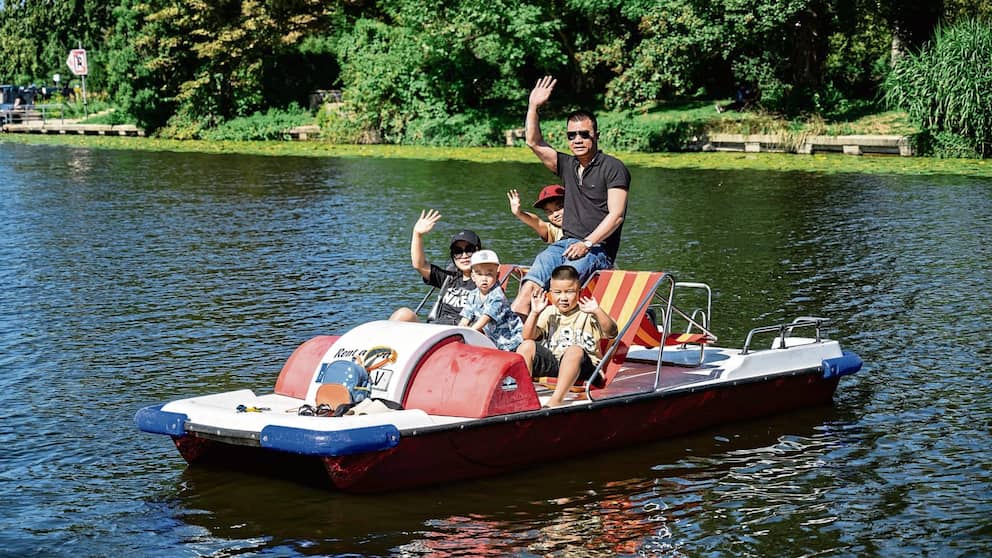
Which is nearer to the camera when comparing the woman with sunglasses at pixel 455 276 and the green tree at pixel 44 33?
the woman with sunglasses at pixel 455 276

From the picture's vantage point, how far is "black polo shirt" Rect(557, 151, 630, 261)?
33.5 ft

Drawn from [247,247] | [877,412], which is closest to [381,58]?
[247,247]

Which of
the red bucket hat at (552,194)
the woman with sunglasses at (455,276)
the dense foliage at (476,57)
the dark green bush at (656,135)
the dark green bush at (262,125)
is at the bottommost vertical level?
the woman with sunglasses at (455,276)

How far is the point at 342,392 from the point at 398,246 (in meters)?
12.2

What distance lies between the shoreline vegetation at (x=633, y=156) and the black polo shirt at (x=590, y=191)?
834 inches

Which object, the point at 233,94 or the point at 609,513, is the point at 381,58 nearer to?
the point at 233,94

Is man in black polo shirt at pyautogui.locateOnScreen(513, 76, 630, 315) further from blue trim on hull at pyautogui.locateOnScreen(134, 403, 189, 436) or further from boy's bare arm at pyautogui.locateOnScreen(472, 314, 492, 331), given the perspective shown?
blue trim on hull at pyautogui.locateOnScreen(134, 403, 189, 436)

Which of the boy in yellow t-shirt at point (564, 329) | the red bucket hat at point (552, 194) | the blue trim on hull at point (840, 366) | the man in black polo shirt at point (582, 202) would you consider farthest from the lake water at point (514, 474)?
the red bucket hat at point (552, 194)

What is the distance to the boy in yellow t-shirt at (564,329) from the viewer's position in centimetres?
940

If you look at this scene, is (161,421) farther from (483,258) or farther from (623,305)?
(623,305)

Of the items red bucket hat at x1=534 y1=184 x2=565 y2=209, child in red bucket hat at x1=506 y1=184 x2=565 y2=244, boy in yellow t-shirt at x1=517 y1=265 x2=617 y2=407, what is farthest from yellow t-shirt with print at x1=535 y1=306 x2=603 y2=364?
red bucket hat at x1=534 y1=184 x2=565 y2=209

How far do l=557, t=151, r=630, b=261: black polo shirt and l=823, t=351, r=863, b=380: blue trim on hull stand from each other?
2.13 m

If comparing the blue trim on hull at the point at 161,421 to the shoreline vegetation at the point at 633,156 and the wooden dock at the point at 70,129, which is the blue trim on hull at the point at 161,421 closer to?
the shoreline vegetation at the point at 633,156

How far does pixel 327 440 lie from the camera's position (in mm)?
7797
